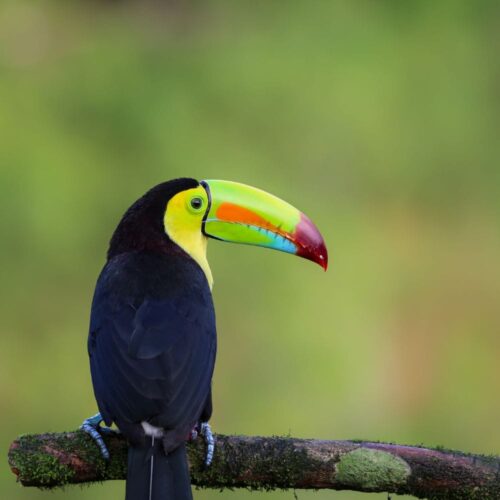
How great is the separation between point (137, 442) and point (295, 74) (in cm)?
674

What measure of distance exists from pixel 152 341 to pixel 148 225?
2.44ft

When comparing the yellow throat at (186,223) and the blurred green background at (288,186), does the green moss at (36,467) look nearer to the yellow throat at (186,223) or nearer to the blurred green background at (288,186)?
the yellow throat at (186,223)

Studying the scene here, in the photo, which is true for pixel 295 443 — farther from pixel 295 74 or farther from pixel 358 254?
pixel 295 74

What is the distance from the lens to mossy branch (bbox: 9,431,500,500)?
422cm

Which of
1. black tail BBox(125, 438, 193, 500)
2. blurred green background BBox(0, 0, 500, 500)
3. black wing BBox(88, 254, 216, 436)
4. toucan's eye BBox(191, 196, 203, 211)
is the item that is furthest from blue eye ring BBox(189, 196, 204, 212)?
blurred green background BBox(0, 0, 500, 500)

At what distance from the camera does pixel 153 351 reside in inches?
172

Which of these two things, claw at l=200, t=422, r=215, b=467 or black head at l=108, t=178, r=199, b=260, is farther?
black head at l=108, t=178, r=199, b=260

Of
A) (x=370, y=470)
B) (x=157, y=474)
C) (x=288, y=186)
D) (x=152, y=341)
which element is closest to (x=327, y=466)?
(x=370, y=470)

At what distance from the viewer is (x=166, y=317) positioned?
4.55 metres

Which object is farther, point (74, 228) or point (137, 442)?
point (74, 228)

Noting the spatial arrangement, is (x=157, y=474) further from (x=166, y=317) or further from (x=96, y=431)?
(x=166, y=317)

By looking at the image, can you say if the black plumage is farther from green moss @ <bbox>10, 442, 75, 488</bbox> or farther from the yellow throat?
green moss @ <bbox>10, 442, 75, 488</bbox>

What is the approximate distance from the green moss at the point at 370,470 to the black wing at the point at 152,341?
1.60 feet

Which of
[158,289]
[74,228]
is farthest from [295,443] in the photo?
[74,228]
